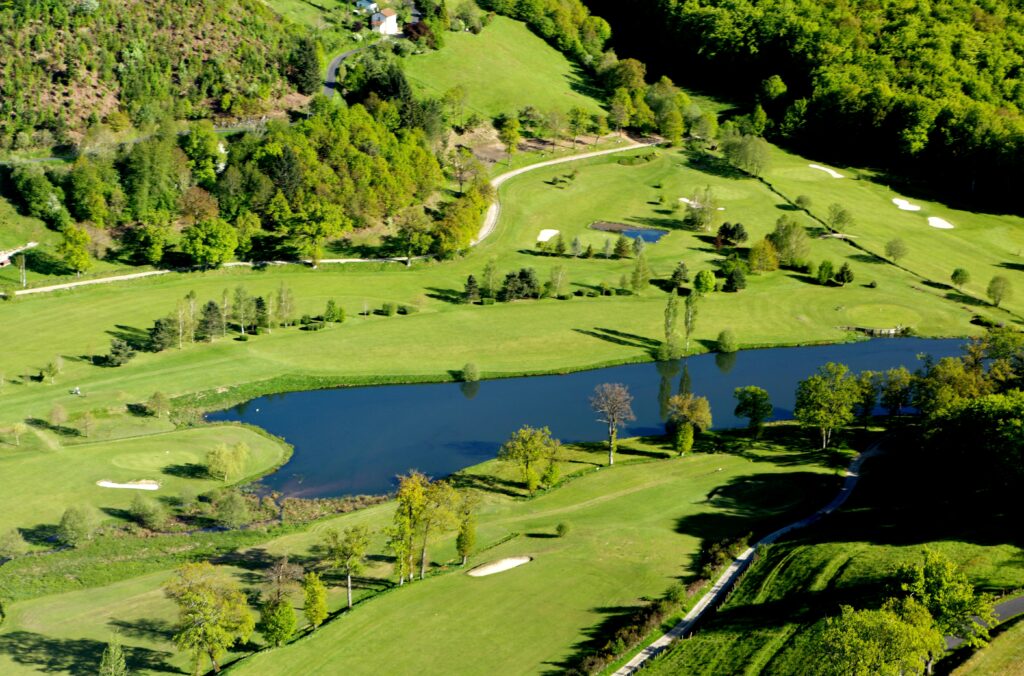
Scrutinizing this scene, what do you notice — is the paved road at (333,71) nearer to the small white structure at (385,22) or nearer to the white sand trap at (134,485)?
the small white structure at (385,22)

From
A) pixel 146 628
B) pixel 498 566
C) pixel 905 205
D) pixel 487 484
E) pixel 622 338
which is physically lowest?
pixel 146 628

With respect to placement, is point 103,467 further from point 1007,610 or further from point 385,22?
point 385,22

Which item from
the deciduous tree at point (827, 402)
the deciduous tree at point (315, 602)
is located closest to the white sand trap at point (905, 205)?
the deciduous tree at point (827, 402)

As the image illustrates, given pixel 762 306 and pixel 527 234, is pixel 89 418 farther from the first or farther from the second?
pixel 762 306

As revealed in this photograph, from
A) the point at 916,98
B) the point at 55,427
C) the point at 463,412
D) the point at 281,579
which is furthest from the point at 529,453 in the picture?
the point at 916,98

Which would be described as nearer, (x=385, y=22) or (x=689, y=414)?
(x=689, y=414)
